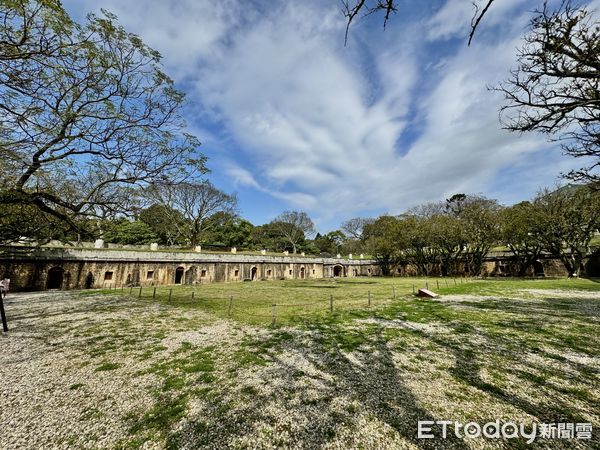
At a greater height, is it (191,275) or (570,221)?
(570,221)

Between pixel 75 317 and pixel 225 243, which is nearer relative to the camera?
pixel 75 317

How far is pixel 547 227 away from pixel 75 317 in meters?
41.1

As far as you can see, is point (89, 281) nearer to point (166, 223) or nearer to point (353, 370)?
point (166, 223)

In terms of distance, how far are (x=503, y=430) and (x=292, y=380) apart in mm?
3827

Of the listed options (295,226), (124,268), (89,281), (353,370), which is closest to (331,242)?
(295,226)

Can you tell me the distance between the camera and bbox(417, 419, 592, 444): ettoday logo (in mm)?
3836

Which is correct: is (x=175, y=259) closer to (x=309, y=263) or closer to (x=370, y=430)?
(x=309, y=263)

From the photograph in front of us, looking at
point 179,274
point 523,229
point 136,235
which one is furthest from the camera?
point 136,235

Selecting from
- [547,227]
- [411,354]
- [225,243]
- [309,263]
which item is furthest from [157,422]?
[225,243]

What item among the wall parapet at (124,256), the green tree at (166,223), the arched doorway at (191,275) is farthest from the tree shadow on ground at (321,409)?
the green tree at (166,223)

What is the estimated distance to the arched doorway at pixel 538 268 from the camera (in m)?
33.9

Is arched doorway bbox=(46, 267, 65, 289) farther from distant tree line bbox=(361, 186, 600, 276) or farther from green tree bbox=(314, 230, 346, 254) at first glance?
green tree bbox=(314, 230, 346, 254)

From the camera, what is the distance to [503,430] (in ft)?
13.1

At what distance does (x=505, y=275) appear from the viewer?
3641cm
